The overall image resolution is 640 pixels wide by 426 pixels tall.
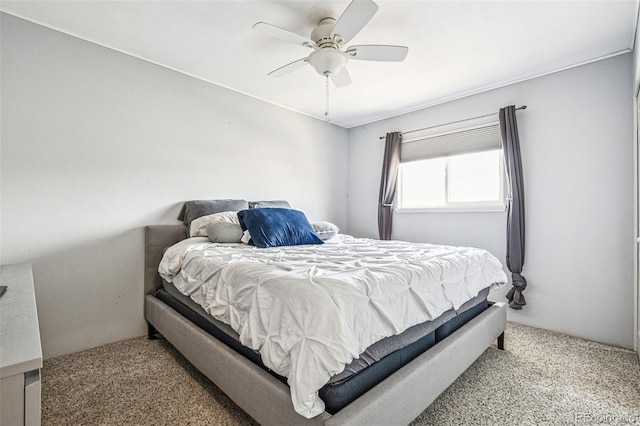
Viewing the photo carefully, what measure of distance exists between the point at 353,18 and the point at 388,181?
247 cm

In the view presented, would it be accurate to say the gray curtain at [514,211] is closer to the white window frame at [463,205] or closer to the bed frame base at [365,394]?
the white window frame at [463,205]

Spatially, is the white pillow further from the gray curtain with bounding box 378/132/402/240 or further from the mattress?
the gray curtain with bounding box 378/132/402/240

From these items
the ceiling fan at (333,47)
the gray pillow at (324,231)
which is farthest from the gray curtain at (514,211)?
the gray pillow at (324,231)

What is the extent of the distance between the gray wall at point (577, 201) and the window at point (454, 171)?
23 centimetres

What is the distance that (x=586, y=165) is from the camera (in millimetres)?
2605

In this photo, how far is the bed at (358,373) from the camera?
3.63 ft

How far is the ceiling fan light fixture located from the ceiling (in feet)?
0.87

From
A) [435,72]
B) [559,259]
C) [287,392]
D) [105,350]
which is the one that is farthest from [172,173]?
[559,259]

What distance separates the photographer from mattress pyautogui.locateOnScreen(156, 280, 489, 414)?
1.10 metres

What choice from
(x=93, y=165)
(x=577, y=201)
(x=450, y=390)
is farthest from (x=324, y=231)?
(x=577, y=201)

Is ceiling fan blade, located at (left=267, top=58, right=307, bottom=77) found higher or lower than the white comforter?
higher

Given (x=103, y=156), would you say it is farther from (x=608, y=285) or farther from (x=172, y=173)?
(x=608, y=285)

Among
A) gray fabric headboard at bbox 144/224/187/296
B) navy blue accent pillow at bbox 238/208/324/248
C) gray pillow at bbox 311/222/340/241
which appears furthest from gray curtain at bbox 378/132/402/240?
gray fabric headboard at bbox 144/224/187/296

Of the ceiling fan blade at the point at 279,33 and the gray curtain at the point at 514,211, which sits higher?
the ceiling fan blade at the point at 279,33
